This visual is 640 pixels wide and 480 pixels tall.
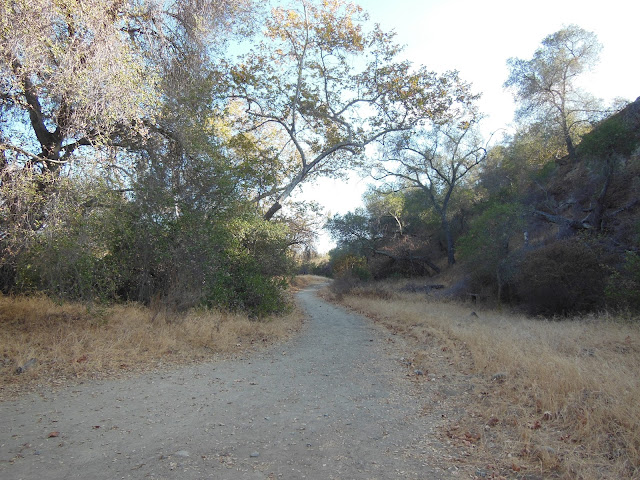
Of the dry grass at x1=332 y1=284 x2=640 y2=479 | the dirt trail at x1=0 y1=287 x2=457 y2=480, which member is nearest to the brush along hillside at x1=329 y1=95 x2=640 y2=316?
the dry grass at x1=332 y1=284 x2=640 y2=479

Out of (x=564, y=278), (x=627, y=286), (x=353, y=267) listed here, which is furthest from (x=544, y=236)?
(x=353, y=267)

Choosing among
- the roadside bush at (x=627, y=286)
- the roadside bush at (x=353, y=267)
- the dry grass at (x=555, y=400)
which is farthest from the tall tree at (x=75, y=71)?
the roadside bush at (x=353, y=267)

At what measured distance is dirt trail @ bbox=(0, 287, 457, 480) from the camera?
333cm

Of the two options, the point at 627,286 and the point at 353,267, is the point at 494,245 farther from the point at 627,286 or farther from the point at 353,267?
the point at 353,267

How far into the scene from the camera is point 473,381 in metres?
5.88

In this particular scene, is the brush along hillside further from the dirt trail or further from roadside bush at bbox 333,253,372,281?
the dirt trail

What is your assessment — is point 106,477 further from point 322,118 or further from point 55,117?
point 322,118

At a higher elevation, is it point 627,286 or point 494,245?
point 494,245

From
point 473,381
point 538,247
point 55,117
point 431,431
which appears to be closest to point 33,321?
point 55,117

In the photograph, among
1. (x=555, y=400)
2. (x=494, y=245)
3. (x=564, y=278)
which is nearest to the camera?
(x=555, y=400)

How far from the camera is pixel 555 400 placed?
177 inches

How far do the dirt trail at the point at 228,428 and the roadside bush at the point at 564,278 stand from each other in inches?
375

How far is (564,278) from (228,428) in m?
13.1

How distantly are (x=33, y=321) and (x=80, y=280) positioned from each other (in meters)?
1.43
